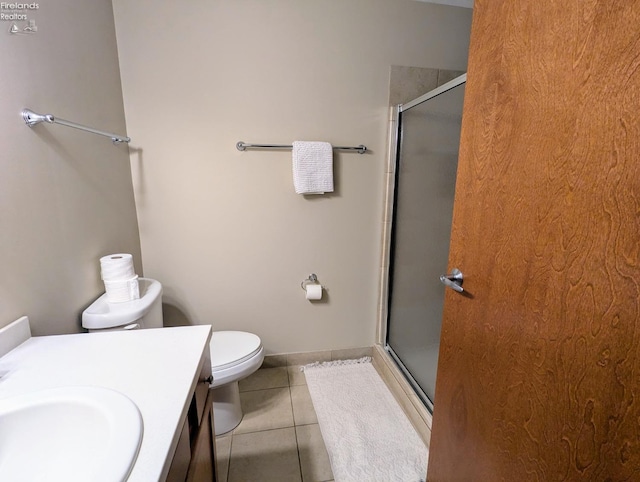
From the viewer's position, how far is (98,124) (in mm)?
1387

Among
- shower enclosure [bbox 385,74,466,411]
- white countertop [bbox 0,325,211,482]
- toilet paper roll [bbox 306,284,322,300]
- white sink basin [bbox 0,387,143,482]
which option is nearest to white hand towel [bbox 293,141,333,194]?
shower enclosure [bbox 385,74,466,411]

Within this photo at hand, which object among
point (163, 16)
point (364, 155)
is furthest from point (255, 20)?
point (364, 155)

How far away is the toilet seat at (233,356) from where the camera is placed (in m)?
1.43

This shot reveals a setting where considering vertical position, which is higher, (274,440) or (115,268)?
(115,268)

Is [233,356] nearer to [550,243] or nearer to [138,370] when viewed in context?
[138,370]

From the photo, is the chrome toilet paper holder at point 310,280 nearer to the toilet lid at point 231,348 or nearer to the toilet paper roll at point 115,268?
the toilet lid at point 231,348

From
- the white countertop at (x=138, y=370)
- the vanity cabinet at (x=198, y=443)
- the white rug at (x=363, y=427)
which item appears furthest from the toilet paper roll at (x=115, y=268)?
the white rug at (x=363, y=427)

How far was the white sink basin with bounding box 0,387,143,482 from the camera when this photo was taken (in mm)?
590

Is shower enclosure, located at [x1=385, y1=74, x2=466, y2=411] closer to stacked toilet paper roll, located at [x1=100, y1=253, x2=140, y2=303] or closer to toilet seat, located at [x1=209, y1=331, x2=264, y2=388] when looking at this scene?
toilet seat, located at [x1=209, y1=331, x2=264, y2=388]

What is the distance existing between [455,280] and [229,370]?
3.65ft

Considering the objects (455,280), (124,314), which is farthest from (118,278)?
(455,280)

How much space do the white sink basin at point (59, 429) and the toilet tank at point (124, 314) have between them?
0.52m

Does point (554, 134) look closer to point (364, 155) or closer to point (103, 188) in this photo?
point (364, 155)

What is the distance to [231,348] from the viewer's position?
5.18 feet
